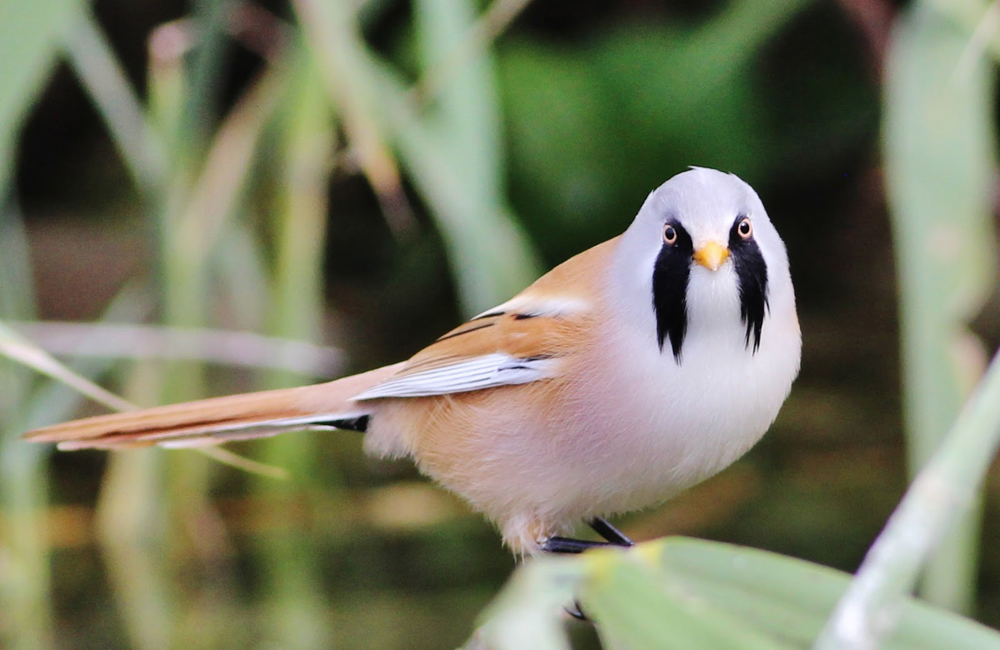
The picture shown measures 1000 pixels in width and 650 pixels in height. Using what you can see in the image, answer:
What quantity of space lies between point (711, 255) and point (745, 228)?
0.09 metres

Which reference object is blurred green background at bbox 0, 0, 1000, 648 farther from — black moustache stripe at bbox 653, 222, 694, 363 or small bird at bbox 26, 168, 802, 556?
black moustache stripe at bbox 653, 222, 694, 363

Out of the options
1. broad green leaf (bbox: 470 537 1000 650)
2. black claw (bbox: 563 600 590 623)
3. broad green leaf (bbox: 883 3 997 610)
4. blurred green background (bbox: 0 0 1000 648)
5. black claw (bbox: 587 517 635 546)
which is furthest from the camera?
blurred green background (bbox: 0 0 1000 648)

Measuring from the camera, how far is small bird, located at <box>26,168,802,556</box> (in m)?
1.60

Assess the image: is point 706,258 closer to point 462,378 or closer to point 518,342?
point 518,342

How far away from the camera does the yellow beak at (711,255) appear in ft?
4.93

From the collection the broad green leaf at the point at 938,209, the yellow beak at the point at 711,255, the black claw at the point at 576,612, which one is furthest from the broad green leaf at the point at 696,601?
the broad green leaf at the point at 938,209

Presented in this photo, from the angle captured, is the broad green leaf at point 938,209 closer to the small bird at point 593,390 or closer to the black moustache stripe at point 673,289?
the small bird at point 593,390

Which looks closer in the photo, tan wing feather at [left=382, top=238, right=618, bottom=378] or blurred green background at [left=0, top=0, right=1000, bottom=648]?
tan wing feather at [left=382, top=238, right=618, bottom=378]

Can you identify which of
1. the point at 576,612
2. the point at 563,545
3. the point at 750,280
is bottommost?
the point at 576,612

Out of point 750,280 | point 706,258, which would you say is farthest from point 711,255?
point 750,280

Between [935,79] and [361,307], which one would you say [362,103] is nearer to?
[935,79]

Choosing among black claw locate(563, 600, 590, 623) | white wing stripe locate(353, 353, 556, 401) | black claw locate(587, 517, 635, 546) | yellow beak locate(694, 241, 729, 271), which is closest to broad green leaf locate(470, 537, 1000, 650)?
yellow beak locate(694, 241, 729, 271)

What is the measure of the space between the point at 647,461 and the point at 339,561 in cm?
260

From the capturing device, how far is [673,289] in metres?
1.62
